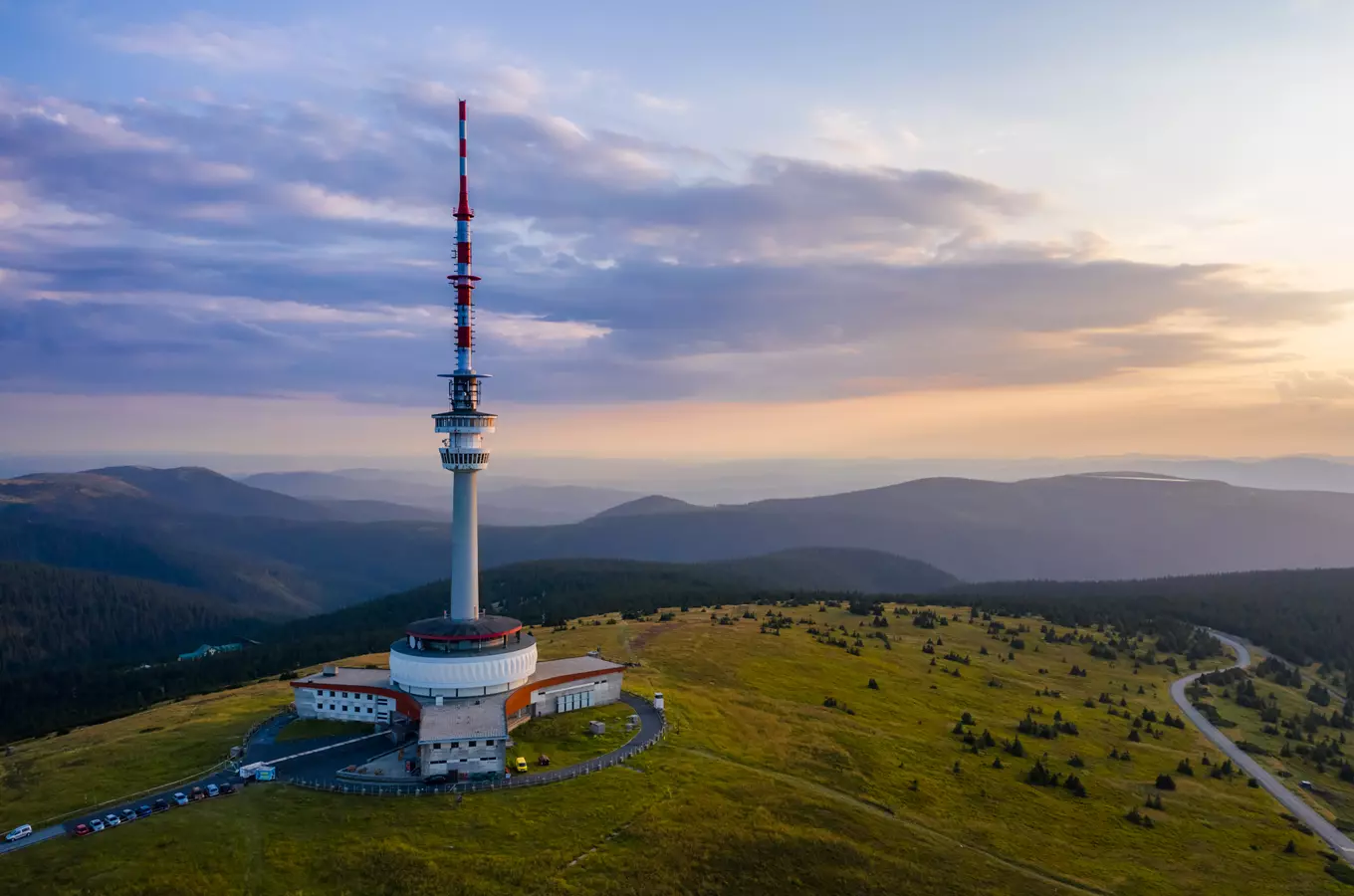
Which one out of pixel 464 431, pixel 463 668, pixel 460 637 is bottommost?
pixel 463 668

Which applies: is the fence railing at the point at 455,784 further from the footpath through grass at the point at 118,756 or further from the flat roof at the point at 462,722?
the footpath through grass at the point at 118,756


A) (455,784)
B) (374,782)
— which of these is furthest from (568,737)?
(374,782)

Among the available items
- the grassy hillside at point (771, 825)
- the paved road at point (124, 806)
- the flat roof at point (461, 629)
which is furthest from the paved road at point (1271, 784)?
the paved road at point (124, 806)

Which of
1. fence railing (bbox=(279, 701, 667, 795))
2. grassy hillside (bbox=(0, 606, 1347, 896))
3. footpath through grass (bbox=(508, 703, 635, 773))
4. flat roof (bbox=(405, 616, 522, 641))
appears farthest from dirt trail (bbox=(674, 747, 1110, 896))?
flat roof (bbox=(405, 616, 522, 641))

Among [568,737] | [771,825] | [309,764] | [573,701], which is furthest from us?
[573,701]

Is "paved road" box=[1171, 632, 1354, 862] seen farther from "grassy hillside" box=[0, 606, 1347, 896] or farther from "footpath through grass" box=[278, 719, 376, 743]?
"footpath through grass" box=[278, 719, 376, 743]

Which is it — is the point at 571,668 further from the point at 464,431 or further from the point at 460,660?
the point at 464,431
